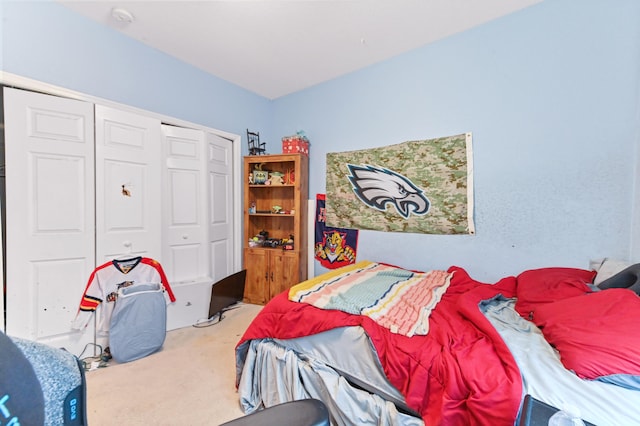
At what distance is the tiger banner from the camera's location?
2.99 m

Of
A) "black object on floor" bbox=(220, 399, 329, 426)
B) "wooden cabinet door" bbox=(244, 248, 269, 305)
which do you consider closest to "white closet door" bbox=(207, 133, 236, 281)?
"wooden cabinet door" bbox=(244, 248, 269, 305)

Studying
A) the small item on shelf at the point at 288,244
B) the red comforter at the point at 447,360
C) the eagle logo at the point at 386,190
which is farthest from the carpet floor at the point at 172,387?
the eagle logo at the point at 386,190

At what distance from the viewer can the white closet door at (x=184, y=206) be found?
103 inches

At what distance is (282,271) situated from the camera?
3098 mm

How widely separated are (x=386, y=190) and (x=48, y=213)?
2.81 metres

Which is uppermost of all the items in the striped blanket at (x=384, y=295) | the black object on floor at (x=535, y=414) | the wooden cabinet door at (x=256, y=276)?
the black object on floor at (x=535, y=414)

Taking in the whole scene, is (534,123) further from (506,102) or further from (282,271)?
(282,271)

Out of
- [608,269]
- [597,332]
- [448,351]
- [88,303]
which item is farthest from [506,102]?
[88,303]

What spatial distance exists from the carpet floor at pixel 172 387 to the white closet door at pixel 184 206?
697 mm

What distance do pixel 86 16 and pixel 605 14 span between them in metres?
3.82

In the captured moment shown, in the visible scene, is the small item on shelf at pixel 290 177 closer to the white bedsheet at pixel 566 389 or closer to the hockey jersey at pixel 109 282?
the hockey jersey at pixel 109 282

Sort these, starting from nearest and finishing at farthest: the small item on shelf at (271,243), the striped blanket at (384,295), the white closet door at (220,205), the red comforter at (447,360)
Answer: the red comforter at (447,360), the striped blanket at (384,295), the white closet door at (220,205), the small item on shelf at (271,243)

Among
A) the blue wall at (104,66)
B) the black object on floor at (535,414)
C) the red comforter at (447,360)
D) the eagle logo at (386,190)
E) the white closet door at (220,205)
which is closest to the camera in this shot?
the black object on floor at (535,414)

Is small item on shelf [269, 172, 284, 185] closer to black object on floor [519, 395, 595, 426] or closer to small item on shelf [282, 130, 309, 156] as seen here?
small item on shelf [282, 130, 309, 156]
